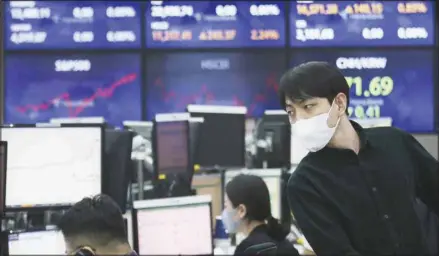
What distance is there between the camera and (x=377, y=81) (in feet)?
19.0

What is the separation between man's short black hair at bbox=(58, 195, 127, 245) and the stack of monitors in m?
3.90

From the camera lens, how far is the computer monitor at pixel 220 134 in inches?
141

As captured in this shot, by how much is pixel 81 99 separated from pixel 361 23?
2693 millimetres

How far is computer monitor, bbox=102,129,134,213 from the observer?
280 cm

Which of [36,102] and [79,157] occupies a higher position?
[36,102]

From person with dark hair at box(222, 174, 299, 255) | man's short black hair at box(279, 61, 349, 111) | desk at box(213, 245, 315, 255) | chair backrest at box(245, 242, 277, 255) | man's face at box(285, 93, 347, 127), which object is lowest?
desk at box(213, 245, 315, 255)

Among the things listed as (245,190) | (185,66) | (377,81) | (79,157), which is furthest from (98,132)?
(377,81)

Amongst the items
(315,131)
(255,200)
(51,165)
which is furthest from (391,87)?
(315,131)

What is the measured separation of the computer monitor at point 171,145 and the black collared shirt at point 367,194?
4.78 feet

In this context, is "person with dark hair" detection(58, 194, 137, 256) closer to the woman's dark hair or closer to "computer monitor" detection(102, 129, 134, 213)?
"computer monitor" detection(102, 129, 134, 213)

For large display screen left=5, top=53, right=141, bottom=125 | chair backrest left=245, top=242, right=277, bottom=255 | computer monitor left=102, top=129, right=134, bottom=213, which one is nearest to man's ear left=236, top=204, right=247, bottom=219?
chair backrest left=245, top=242, right=277, bottom=255

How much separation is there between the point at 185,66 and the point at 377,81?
179 centimetres

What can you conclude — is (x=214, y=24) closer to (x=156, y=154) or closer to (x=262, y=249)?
(x=156, y=154)

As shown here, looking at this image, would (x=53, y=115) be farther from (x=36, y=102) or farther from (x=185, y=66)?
(x=185, y=66)
